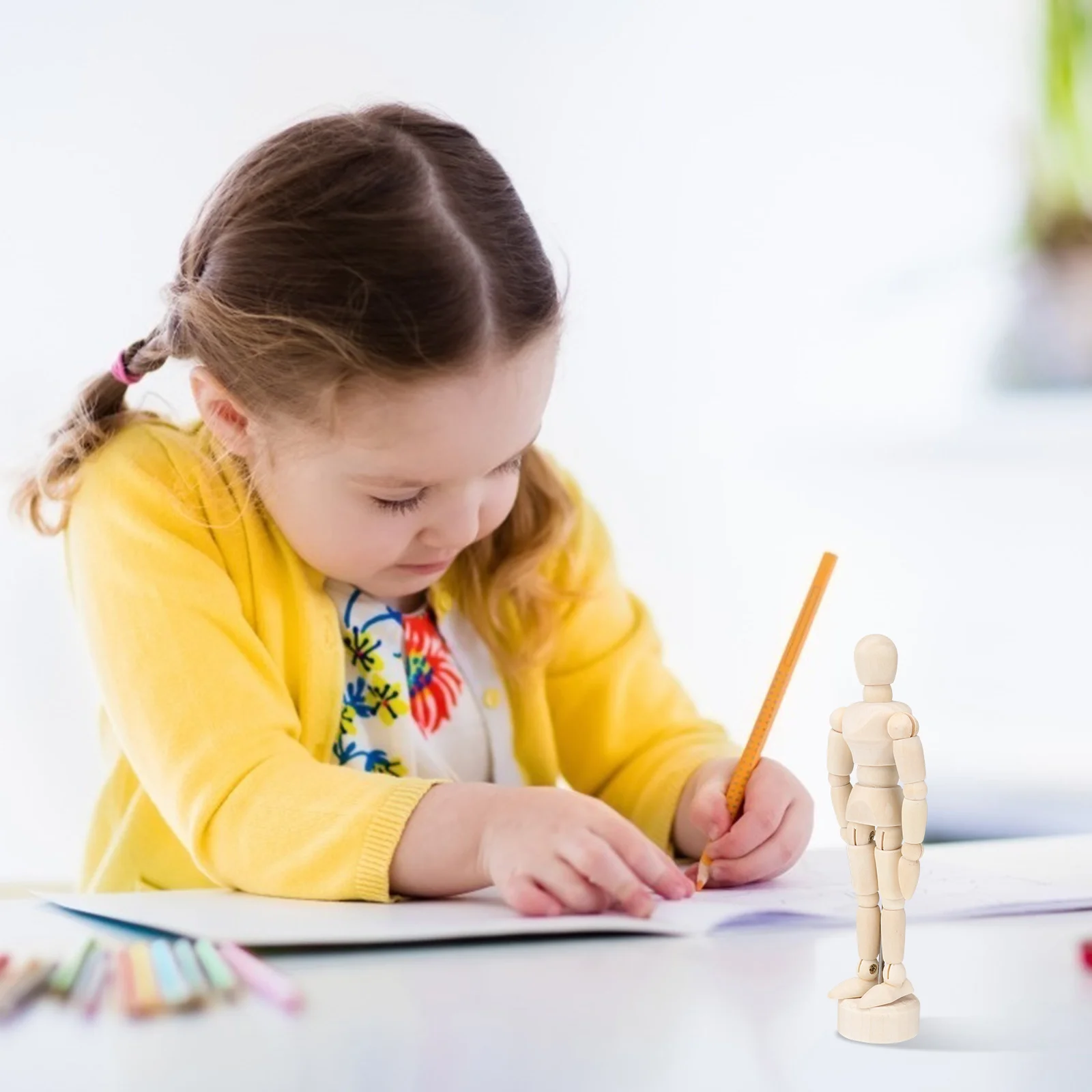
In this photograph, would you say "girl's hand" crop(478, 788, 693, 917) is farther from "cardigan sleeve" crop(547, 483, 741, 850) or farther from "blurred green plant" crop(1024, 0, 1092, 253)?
"blurred green plant" crop(1024, 0, 1092, 253)

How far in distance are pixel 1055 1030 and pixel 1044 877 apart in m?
0.27

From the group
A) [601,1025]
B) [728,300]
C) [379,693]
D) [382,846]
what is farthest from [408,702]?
[728,300]

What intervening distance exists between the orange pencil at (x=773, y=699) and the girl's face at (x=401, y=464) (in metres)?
0.19

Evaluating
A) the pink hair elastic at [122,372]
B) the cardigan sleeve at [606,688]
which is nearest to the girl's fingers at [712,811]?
the cardigan sleeve at [606,688]

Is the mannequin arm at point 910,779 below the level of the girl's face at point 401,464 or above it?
below

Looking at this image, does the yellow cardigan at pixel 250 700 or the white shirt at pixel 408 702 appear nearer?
the yellow cardigan at pixel 250 700

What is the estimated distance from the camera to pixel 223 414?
0.87 metres

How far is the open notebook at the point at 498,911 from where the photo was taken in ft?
2.12

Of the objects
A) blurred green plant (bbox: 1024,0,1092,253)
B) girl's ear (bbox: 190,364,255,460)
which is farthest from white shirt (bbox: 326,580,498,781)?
blurred green plant (bbox: 1024,0,1092,253)

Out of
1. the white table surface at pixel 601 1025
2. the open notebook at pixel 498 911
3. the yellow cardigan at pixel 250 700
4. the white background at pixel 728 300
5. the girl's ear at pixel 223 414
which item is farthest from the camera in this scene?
the white background at pixel 728 300

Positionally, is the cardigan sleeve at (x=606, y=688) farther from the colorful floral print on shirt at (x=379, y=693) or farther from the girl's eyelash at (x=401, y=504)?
the girl's eyelash at (x=401, y=504)

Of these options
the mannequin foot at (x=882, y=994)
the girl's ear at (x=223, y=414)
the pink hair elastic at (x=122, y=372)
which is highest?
the pink hair elastic at (x=122, y=372)

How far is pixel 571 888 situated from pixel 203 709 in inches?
9.2

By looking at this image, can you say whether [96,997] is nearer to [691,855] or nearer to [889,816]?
[889,816]
